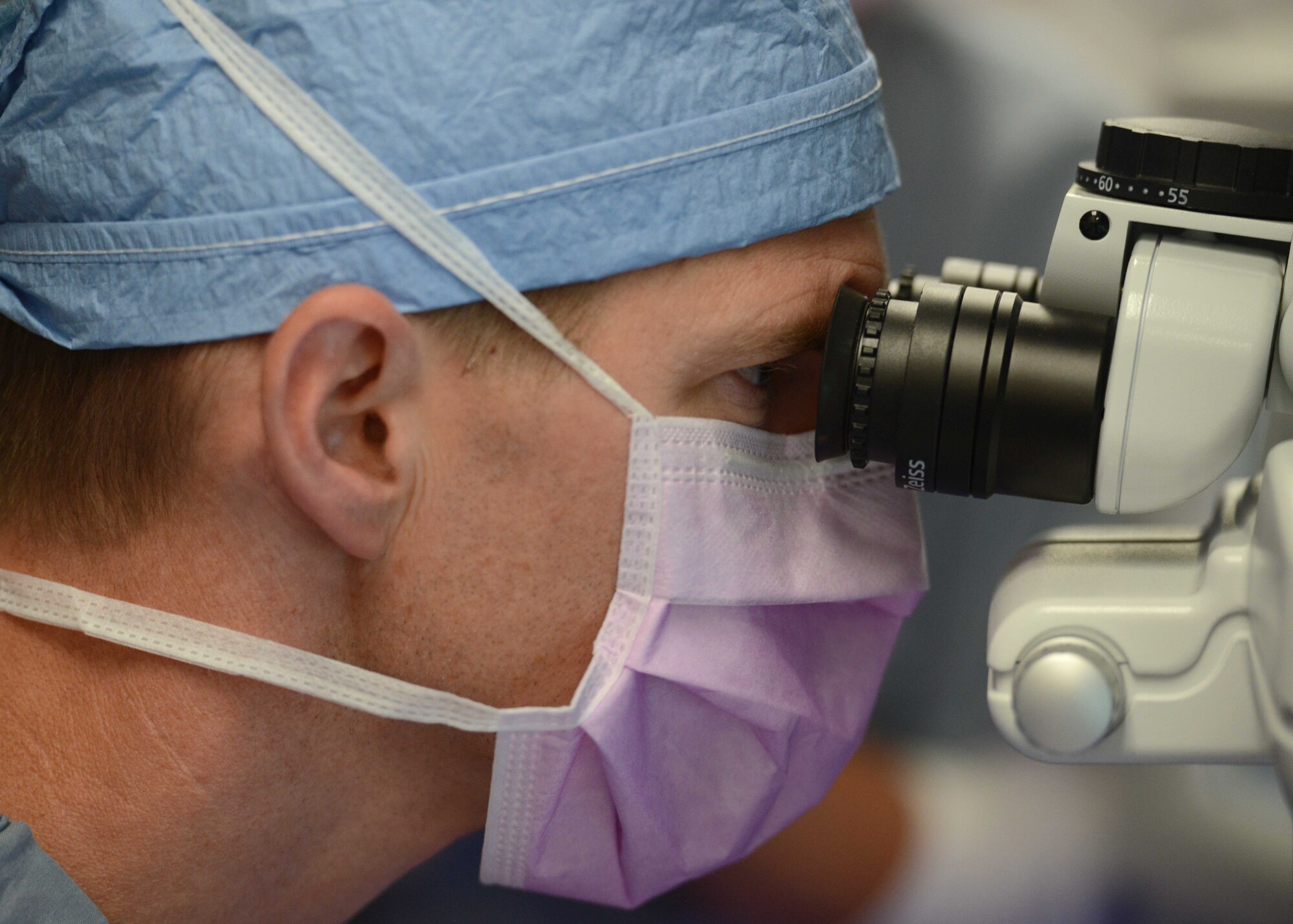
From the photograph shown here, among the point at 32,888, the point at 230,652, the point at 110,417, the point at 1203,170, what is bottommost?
the point at 32,888

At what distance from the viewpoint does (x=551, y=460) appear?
76cm

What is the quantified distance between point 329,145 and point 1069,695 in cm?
56

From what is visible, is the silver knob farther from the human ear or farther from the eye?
the human ear

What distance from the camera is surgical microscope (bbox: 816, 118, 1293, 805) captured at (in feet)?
2.21

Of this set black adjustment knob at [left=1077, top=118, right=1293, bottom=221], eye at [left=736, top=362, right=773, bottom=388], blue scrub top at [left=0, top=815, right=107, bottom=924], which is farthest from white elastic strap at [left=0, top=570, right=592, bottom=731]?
black adjustment knob at [left=1077, top=118, right=1293, bottom=221]

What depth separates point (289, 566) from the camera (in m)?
0.77

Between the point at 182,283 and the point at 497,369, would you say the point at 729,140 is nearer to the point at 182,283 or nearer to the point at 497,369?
the point at 497,369

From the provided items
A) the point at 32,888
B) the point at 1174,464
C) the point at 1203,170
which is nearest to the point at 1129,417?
the point at 1174,464

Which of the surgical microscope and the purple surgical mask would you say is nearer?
the surgical microscope

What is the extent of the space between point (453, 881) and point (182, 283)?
31.1 inches

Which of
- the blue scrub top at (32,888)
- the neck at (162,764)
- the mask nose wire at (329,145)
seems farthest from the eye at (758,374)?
the blue scrub top at (32,888)

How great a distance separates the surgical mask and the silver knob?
156 mm

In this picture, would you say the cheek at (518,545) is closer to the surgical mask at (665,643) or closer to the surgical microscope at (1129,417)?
the surgical mask at (665,643)

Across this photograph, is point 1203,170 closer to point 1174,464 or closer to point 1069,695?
point 1174,464
